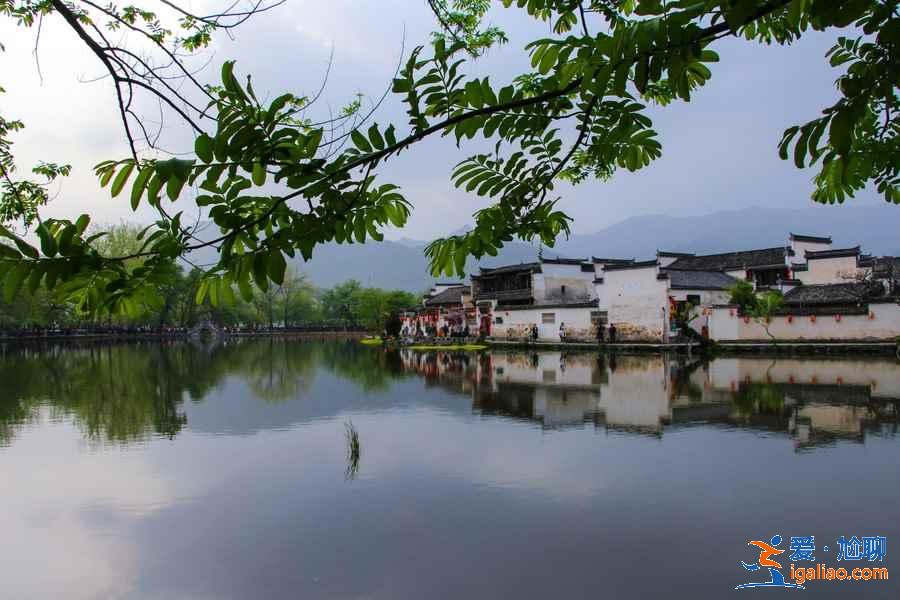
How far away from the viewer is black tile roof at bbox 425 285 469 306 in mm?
54250

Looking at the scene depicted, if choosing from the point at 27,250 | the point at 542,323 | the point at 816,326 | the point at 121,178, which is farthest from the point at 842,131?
the point at 542,323

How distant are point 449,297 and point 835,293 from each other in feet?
99.3

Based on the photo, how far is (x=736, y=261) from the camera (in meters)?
40.7

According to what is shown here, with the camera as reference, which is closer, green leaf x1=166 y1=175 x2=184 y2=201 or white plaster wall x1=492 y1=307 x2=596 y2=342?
green leaf x1=166 y1=175 x2=184 y2=201

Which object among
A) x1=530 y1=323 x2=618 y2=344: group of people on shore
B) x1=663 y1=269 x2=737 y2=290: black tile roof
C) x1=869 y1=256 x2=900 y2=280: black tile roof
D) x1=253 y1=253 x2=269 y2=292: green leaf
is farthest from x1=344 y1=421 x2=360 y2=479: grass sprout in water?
x1=869 y1=256 x2=900 y2=280: black tile roof

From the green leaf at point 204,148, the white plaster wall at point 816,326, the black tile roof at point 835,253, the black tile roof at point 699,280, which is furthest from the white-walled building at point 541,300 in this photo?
the green leaf at point 204,148

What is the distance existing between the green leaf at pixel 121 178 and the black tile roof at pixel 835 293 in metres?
34.6

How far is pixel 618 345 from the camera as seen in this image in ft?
122

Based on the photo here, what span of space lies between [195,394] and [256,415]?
5.08 m

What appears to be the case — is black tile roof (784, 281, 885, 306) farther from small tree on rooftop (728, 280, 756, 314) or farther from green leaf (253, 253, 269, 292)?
green leaf (253, 253, 269, 292)

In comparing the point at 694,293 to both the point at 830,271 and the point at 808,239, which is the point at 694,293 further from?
the point at 808,239

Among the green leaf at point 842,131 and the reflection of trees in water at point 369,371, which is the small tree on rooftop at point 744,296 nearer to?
the reflection of trees in water at point 369,371

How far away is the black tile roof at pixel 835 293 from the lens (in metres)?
30.8

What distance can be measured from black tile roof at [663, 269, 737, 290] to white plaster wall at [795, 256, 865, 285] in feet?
12.9
